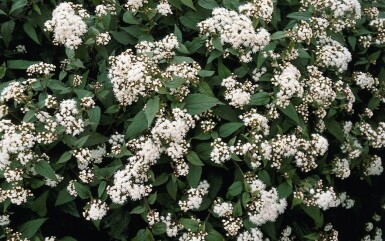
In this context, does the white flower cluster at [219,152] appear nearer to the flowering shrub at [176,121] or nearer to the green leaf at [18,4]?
the flowering shrub at [176,121]

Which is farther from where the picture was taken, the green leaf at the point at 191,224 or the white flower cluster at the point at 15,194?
the green leaf at the point at 191,224

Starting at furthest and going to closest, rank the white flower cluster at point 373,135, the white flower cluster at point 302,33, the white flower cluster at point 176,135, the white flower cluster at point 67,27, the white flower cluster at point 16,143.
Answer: the white flower cluster at point 373,135 < the white flower cluster at point 302,33 < the white flower cluster at point 67,27 < the white flower cluster at point 176,135 < the white flower cluster at point 16,143

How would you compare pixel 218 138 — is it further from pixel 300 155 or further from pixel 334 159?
pixel 334 159

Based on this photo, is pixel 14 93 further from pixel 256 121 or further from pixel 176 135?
pixel 256 121

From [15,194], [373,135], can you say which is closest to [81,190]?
[15,194]

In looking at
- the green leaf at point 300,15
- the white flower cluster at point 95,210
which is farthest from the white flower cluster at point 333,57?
the white flower cluster at point 95,210

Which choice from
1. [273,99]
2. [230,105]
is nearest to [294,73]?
[273,99]
